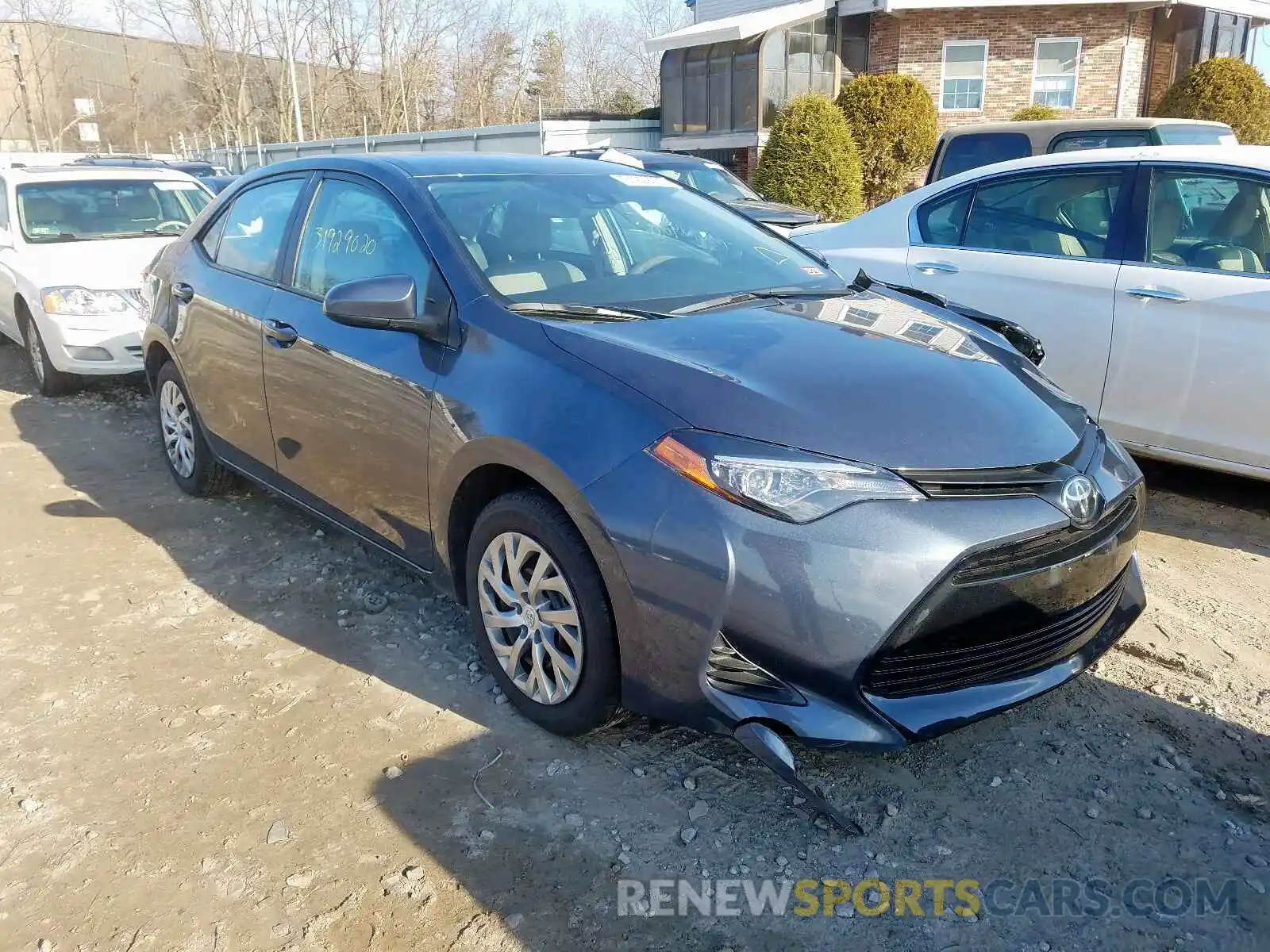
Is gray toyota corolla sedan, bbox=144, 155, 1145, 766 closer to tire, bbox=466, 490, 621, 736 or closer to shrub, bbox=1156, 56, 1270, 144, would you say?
tire, bbox=466, 490, 621, 736

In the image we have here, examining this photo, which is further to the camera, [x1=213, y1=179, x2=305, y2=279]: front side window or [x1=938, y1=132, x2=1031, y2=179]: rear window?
[x1=938, y1=132, x2=1031, y2=179]: rear window

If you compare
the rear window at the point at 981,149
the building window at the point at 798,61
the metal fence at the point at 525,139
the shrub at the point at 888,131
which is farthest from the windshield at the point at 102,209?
the building window at the point at 798,61

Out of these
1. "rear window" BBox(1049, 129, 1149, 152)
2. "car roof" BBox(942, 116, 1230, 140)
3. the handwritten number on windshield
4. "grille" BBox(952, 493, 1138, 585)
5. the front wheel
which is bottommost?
the front wheel

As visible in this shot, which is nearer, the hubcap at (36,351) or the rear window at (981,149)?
the hubcap at (36,351)

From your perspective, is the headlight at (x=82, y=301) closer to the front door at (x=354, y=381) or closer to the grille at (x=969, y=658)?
the front door at (x=354, y=381)

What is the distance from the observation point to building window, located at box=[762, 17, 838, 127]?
2391 cm

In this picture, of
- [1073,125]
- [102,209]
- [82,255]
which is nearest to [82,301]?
[82,255]

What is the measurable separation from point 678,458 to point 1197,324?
2.97 m

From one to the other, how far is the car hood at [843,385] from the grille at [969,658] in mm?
426

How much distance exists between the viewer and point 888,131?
2134 centimetres

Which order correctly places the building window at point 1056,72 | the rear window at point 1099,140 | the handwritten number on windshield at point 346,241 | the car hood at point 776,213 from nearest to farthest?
the handwritten number on windshield at point 346,241 < the rear window at point 1099,140 < the car hood at point 776,213 < the building window at point 1056,72

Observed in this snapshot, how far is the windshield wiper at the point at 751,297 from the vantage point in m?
3.18

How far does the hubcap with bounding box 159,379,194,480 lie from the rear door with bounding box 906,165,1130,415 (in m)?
3.75

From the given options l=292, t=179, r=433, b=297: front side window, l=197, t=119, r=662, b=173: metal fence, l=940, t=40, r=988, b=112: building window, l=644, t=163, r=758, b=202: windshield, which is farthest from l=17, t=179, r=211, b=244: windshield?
l=940, t=40, r=988, b=112: building window
